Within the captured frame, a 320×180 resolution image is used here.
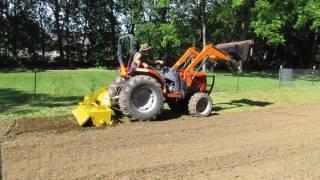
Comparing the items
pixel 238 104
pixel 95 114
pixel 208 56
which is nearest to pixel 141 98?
pixel 95 114

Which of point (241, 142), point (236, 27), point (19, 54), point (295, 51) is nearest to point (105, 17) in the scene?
point (19, 54)

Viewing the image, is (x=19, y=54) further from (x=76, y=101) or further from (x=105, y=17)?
(x=76, y=101)

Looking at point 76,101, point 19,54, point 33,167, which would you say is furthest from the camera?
point 19,54

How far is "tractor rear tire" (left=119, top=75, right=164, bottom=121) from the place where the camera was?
39.2ft

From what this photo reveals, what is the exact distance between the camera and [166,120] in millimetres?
12688

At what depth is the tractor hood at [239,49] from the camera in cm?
1416

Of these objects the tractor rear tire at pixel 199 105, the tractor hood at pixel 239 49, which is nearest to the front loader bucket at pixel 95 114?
the tractor rear tire at pixel 199 105

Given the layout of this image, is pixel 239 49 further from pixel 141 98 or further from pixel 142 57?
pixel 141 98

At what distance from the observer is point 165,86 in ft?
42.3

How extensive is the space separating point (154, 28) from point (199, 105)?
1297 inches

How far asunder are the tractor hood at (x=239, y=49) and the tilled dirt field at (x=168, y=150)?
2.61 metres

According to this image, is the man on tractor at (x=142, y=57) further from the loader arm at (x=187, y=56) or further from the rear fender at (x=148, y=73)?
the loader arm at (x=187, y=56)

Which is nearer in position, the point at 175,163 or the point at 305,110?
the point at 175,163

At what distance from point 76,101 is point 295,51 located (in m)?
44.4
